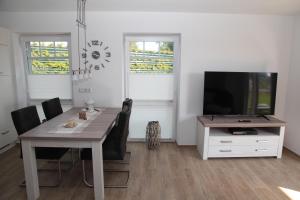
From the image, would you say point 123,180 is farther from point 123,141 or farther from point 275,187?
point 275,187

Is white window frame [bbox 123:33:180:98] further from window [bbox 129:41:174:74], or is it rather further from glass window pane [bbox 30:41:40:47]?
glass window pane [bbox 30:41:40:47]

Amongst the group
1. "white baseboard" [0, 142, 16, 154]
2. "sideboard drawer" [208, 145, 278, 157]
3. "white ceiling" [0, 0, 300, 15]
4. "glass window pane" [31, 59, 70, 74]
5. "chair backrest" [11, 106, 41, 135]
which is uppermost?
"white ceiling" [0, 0, 300, 15]

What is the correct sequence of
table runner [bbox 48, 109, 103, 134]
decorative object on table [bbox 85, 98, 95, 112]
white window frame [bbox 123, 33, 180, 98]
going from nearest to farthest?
table runner [bbox 48, 109, 103, 134], decorative object on table [bbox 85, 98, 95, 112], white window frame [bbox 123, 33, 180, 98]

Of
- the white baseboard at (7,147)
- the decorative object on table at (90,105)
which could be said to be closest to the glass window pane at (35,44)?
the decorative object on table at (90,105)

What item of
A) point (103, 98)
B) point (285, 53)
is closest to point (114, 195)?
point (103, 98)

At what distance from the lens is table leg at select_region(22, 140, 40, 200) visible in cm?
211

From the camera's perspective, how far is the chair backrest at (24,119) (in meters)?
2.28

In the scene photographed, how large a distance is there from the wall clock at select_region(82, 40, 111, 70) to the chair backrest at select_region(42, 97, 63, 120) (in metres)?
0.91

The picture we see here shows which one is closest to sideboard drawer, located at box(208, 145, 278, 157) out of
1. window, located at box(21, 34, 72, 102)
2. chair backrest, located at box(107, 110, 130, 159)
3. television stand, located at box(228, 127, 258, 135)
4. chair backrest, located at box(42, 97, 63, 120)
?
television stand, located at box(228, 127, 258, 135)

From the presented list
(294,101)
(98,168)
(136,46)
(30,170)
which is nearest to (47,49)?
Result: (136,46)

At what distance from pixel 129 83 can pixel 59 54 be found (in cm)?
148

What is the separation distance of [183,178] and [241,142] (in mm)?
1233

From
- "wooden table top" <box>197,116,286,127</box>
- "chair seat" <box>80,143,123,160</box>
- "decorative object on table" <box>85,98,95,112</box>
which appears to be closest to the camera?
"chair seat" <box>80,143,123,160</box>

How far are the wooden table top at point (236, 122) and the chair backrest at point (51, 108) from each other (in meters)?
2.45
